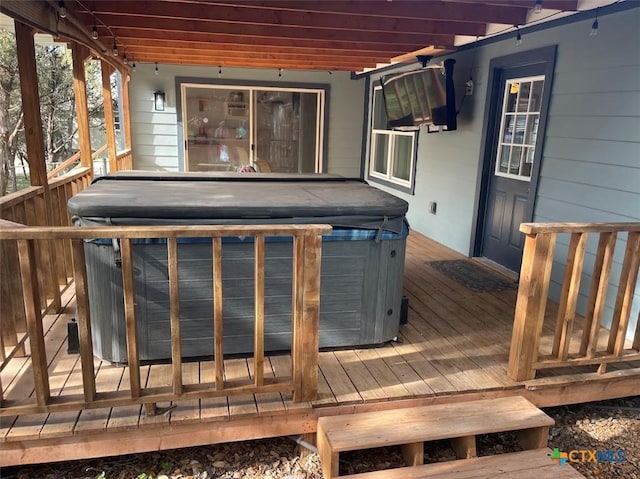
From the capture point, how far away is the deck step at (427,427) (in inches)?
86.4

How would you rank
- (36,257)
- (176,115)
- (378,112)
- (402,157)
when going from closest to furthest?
(36,257) → (402,157) → (176,115) → (378,112)

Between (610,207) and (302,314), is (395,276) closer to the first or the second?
(302,314)

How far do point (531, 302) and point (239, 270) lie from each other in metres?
1.54

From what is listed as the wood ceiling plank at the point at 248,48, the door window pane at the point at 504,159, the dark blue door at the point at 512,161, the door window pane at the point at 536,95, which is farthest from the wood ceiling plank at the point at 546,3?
the wood ceiling plank at the point at 248,48

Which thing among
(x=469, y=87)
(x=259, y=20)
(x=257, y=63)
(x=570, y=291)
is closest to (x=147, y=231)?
(x=570, y=291)

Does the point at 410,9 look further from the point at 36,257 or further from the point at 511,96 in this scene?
the point at 36,257

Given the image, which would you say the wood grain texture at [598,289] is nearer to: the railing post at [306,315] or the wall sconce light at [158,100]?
the railing post at [306,315]

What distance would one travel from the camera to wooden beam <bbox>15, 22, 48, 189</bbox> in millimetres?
2967

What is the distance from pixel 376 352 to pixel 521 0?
2505 mm

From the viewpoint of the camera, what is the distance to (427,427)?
230 centimetres

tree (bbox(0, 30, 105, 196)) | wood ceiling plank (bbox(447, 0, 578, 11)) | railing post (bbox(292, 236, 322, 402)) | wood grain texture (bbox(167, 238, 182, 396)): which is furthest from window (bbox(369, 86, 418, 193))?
tree (bbox(0, 30, 105, 196))

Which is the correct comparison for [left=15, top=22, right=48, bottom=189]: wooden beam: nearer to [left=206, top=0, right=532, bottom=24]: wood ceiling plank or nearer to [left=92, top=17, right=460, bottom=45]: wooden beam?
[left=206, top=0, right=532, bottom=24]: wood ceiling plank

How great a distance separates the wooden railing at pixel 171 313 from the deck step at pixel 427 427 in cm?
26

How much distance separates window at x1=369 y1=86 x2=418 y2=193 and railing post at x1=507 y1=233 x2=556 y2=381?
422 centimetres
